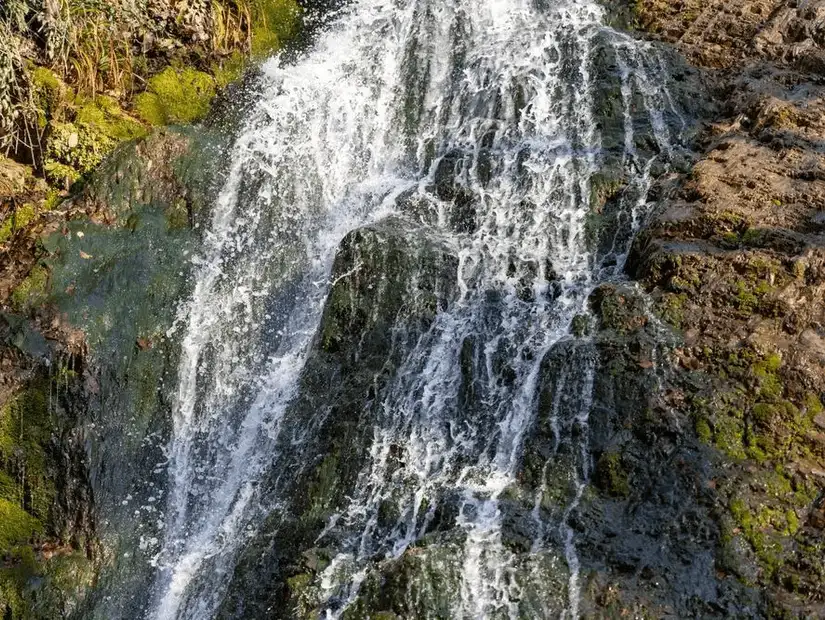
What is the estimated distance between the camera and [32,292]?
930 centimetres

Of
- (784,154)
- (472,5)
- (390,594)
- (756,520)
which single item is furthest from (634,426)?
(472,5)

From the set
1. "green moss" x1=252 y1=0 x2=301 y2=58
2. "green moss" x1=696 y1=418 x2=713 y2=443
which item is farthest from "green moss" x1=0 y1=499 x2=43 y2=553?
"green moss" x1=252 y1=0 x2=301 y2=58

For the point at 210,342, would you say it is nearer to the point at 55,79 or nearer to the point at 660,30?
the point at 55,79

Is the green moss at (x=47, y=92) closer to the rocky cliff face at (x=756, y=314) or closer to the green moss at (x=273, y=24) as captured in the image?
the green moss at (x=273, y=24)

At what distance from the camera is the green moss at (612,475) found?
6586 millimetres

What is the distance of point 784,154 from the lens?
8.84 m

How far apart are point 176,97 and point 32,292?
3.66m

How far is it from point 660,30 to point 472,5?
288 centimetres

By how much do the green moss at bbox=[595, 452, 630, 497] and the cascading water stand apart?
0.19m

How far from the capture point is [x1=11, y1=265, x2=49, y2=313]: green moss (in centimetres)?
923

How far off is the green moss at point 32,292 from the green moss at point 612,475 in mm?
6431

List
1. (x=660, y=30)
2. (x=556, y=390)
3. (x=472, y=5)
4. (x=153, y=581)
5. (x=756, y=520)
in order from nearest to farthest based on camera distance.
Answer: (x=756, y=520) < (x=556, y=390) < (x=153, y=581) < (x=660, y=30) < (x=472, y=5)

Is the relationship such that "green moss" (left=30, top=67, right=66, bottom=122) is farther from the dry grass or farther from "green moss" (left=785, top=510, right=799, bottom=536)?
"green moss" (left=785, top=510, right=799, bottom=536)

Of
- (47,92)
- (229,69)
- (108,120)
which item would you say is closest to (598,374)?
(108,120)
